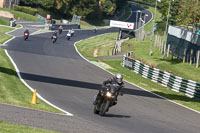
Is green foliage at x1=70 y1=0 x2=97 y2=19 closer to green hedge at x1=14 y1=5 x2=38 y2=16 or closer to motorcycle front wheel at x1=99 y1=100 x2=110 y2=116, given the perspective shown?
green hedge at x1=14 y1=5 x2=38 y2=16

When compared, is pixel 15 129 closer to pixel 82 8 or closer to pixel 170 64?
pixel 170 64

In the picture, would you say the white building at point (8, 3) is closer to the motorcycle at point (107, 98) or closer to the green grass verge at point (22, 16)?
the green grass verge at point (22, 16)

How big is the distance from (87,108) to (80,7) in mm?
104052

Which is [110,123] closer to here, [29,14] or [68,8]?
[29,14]

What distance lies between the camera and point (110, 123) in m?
14.7

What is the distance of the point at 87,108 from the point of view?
17.9m

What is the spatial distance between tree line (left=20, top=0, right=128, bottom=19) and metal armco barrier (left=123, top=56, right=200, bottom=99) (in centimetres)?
7535

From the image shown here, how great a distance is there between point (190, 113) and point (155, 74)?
41.2 feet

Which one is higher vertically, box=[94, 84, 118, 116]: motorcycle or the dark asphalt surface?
box=[94, 84, 118, 116]: motorcycle

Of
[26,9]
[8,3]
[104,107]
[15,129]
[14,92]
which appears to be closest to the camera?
[15,129]

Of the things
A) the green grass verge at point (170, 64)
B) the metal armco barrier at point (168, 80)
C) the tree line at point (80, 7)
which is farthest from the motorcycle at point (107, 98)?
the tree line at point (80, 7)

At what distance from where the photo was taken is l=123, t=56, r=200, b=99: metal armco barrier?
28.5 metres

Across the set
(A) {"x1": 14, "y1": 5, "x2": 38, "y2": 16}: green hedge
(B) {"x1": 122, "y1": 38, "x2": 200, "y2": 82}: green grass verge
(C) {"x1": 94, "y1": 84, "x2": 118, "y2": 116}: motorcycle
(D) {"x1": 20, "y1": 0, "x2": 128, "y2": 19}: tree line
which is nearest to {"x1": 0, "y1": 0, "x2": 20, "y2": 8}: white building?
(A) {"x1": 14, "y1": 5, "x2": 38, "y2": 16}: green hedge

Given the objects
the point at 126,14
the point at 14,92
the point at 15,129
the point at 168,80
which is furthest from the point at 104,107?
the point at 126,14
